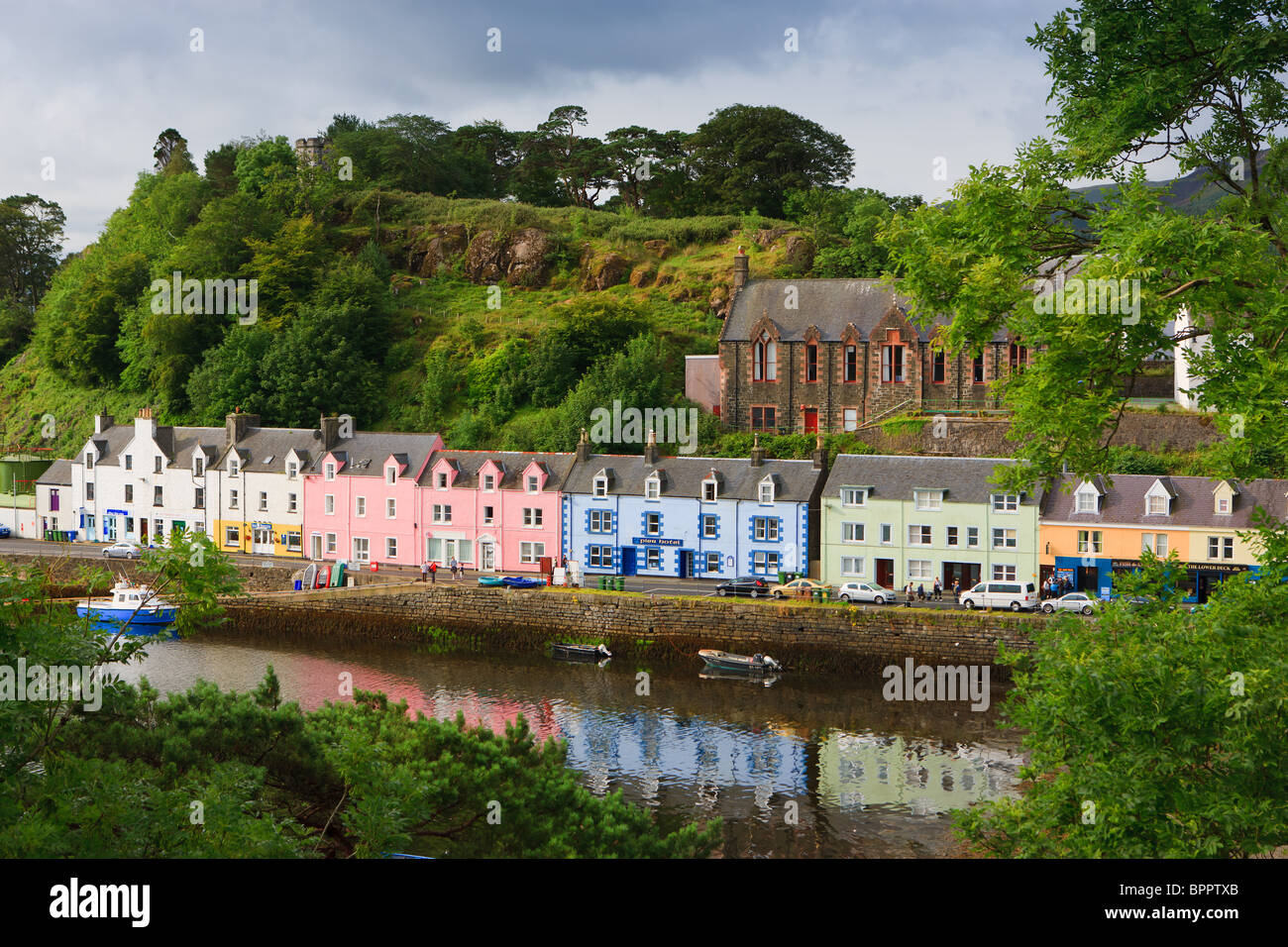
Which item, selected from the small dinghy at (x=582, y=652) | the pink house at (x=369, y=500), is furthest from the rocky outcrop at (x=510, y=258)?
the small dinghy at (x=582, y=652)

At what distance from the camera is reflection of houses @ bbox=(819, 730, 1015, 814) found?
82.2 ft

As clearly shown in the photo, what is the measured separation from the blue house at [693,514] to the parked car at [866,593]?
342 cm

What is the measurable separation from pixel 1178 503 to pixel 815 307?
1841 cm

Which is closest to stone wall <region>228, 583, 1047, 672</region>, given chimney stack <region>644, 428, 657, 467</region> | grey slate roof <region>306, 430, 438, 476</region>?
Answer: grey slate roof <region>306, 430, 438, 476</region>

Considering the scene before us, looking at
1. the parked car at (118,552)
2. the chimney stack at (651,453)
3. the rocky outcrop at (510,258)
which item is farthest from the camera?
the rocky outcrop at (510,258)

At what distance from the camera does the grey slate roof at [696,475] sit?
1650 inches

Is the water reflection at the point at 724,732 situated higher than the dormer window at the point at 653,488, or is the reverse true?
the dormer window at the point at 653,488

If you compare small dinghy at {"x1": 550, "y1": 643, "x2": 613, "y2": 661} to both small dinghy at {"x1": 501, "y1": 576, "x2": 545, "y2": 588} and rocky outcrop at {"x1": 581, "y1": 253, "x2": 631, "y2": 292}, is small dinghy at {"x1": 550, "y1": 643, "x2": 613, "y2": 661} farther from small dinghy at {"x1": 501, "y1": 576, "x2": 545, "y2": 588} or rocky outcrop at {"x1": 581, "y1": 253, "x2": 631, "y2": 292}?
rocky outcrop at {"x1": 581, "y1": 253, "x2": 631, "y2": 292}

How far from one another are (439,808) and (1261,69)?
38.5ft

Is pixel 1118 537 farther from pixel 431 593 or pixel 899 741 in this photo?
pixel 431 593

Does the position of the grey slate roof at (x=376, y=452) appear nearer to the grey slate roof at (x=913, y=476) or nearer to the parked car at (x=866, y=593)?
the grey slate roof at (x=913, y=476)

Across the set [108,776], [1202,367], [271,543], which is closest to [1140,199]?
[1202,367]

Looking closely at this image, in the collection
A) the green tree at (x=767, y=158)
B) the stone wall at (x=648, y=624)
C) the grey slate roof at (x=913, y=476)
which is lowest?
the stone wall at (x=648, y=624)

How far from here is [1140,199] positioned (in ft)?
35.2
